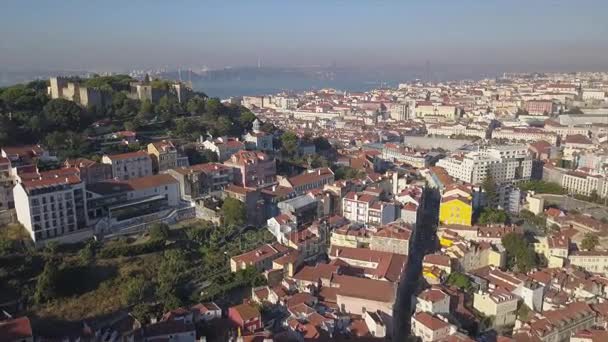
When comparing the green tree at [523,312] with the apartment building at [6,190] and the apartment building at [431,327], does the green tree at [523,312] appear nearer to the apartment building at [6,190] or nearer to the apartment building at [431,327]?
the apartment building at [431,327]

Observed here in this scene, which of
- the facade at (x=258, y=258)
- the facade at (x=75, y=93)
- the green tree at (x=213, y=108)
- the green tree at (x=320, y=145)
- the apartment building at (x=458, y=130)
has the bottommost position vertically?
the facade at (x=258, y=258)

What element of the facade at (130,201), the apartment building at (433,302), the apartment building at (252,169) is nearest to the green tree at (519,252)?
the apartment building at (433,302)

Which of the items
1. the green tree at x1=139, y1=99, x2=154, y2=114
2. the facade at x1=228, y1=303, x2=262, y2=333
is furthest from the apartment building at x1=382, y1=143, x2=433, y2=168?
the facade at x1=228, y1=303, x2=262, y2=333

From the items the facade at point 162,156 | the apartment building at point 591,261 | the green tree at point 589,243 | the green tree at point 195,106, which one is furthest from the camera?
the green tree at point 195,106

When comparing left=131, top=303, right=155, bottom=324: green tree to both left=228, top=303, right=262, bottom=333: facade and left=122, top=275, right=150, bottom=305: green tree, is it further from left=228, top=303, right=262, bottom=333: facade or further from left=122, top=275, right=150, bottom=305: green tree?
left=228, top=303, right=262, bottom=333: facade

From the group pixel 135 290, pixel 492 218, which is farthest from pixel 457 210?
pixel 135 290

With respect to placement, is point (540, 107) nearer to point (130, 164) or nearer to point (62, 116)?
point (130, 164)

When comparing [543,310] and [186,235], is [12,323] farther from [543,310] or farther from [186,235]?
[543,310]
